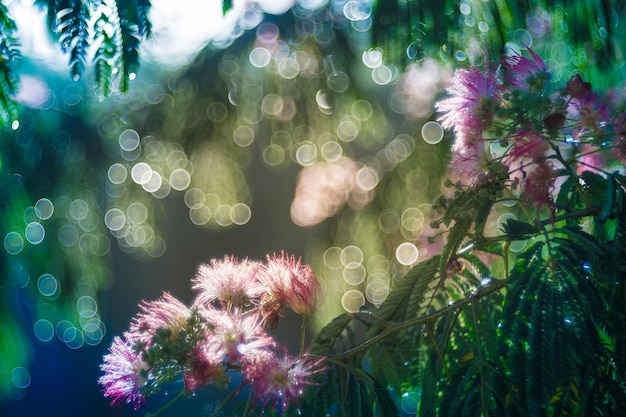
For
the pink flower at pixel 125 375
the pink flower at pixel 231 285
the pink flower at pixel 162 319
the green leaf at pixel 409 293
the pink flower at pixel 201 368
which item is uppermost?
the green leaf at pixel 409 293

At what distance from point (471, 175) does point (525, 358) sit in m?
0.20

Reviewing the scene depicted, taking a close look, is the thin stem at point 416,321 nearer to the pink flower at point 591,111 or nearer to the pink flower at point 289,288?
the pink flower at point 289,288

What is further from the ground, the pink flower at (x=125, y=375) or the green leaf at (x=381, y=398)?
the green leaf at (x=381, y=398)

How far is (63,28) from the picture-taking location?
2.31 ft

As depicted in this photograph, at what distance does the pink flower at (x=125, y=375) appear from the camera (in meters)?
0.63

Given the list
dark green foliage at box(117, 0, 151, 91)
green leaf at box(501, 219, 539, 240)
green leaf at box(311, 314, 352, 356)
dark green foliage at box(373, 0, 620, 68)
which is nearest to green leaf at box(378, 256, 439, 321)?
green leaf at box(311, 314, 352, 356)

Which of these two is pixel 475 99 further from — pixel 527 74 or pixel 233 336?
pixel 233 336

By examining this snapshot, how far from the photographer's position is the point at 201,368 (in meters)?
0.60

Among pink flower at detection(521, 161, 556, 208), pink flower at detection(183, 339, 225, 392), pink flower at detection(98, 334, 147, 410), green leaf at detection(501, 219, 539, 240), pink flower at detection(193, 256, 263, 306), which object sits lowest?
pink flower at detection(98, 334, 147, 410)

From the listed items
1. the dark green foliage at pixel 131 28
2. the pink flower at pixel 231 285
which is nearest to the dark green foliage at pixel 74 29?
the dark green foliage at pixel 131 28

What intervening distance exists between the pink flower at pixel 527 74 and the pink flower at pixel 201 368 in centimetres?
39

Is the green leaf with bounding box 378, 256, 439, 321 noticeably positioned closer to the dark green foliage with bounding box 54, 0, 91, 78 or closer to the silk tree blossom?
the silk tree blossom

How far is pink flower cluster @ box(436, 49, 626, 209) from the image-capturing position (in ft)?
2.27

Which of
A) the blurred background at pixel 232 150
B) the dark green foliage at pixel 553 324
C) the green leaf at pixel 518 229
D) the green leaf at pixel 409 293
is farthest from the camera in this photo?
the blurred background at pixel 232 150
